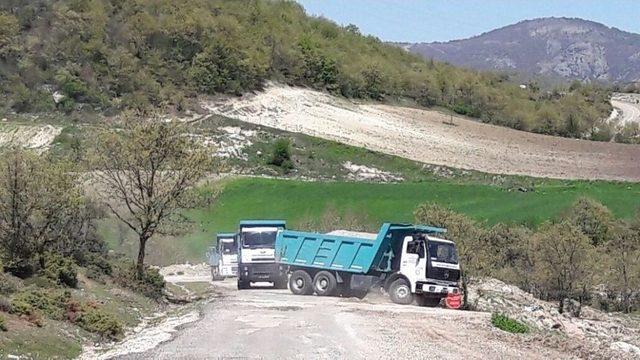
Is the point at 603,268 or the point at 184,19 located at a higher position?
the point at 184,19

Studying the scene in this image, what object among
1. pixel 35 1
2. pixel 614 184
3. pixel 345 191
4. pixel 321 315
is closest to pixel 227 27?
pixel 35 1

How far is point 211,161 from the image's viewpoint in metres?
37.3

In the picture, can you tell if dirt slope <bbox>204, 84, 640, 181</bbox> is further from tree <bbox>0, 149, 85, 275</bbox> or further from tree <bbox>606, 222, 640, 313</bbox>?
tree <bbox>0, 149, 85, 275</bbox>

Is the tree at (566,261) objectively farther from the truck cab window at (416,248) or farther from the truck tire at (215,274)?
the truck cab window at (416,248)

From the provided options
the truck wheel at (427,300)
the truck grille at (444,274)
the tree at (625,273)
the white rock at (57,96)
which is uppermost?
the white rock at (57,96)

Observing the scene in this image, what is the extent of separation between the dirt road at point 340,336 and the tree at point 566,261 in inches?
1046

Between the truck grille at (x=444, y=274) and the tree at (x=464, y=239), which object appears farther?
the tree at (x=464, y=239)

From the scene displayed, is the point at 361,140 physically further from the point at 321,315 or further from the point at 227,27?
the point at 321,315

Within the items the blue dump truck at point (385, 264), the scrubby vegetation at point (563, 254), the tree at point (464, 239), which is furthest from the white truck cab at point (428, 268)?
the scrubby vegetation at point (563, 254)

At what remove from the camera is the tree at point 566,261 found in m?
55.7

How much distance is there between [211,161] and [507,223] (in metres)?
46.8

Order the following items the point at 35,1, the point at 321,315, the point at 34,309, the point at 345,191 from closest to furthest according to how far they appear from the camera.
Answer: the point at 34,309 < the point at 321,315 < the point at 345,191 < the point at 35,1

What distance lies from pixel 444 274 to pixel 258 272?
1268cm

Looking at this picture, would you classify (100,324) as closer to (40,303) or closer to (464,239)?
(40,303)
